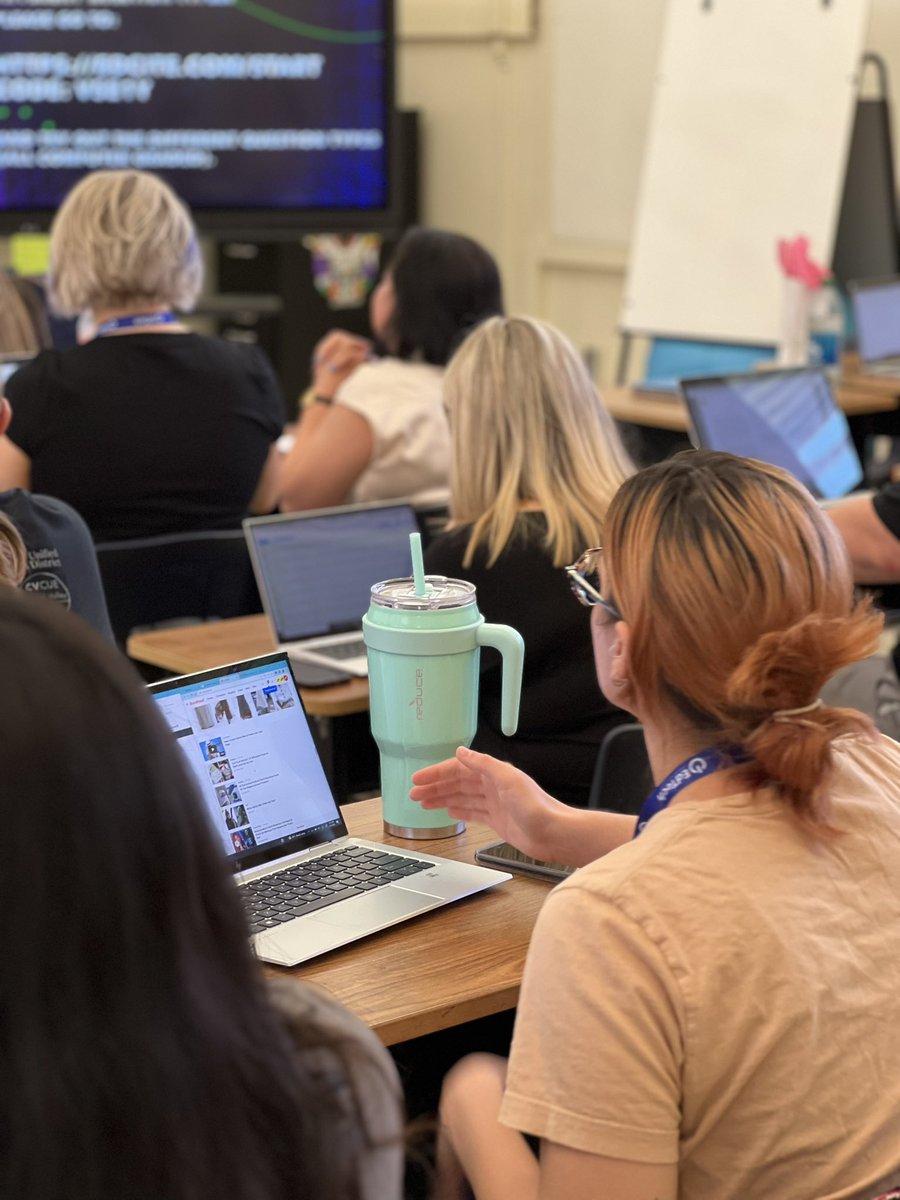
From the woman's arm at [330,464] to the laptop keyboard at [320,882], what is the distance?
5.73ft

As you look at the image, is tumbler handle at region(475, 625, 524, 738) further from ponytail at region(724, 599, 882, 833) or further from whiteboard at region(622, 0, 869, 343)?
whiteboard at region(622, 0, 869, 343)

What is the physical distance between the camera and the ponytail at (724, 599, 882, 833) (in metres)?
1.21

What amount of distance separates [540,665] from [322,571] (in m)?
0.50

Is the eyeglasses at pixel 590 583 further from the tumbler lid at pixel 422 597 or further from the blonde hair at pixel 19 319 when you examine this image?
the blonde hair at pixel 19 319

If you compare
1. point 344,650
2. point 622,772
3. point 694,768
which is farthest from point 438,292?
point 694,768

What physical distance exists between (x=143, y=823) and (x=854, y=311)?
446 cm

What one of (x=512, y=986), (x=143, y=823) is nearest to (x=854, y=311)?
(x=512, y=986)

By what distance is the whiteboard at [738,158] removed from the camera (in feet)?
17.2

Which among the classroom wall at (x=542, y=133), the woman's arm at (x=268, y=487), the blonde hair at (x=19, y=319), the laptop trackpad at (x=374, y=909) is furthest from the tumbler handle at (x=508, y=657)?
the classroom wall at (x=542, y=133)

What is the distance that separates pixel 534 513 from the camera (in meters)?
2.39

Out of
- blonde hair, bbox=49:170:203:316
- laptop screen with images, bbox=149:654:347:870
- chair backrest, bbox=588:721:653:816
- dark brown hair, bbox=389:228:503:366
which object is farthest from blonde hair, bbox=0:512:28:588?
dark brown hair, bbox=389:228:503:366

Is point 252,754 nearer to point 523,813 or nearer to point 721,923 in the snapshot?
point 523,813

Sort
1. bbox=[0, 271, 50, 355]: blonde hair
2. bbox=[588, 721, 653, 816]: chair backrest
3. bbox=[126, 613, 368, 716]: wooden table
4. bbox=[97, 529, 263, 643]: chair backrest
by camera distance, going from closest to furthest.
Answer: bbox=[588, 721, 653, 816]: chair backrest, bbox=[126, 613, 368, 716]: wooden table, bbox=[97, 529, 263, 643]: chair backrest, bbox=[0, 271, 50, 355]: blonde hair

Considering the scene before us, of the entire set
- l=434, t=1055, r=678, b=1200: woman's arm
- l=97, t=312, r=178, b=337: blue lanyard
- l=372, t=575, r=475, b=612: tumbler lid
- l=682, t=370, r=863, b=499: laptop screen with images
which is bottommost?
l=434, t=1055, r=678, b=1200: woman's arm
